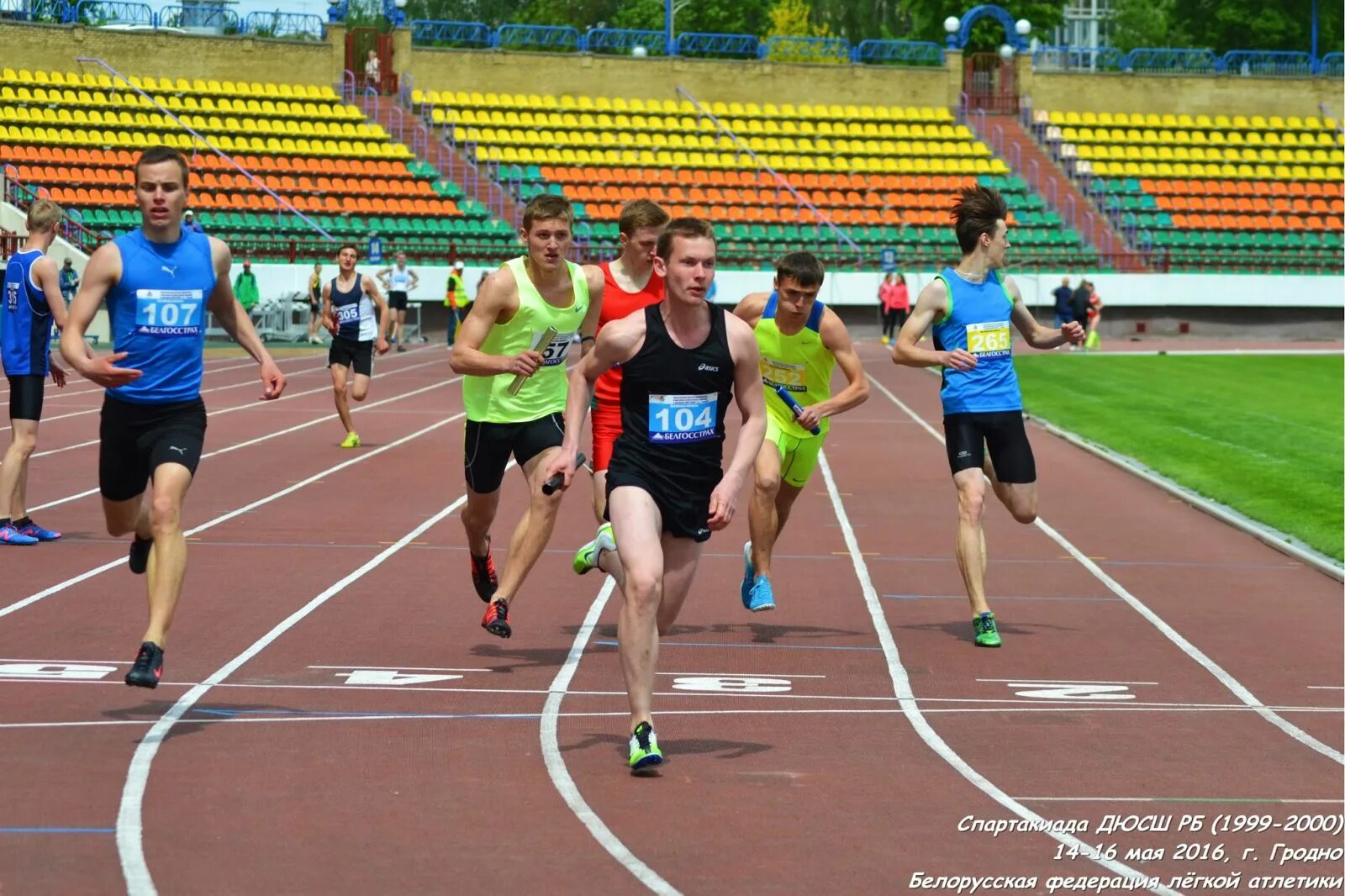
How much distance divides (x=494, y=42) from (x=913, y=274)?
561 inches

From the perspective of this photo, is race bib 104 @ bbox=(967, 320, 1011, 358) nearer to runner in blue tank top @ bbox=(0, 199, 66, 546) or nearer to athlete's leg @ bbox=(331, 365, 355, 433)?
runner in blue tank top @ bbox=(0, 199, 66, 546)

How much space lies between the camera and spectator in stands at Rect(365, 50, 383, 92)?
170ft

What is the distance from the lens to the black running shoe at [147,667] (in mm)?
7191

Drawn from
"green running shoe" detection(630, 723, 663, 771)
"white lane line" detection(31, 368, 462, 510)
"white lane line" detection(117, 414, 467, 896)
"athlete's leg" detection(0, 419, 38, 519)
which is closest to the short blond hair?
"athlete's leg" detection(0, 419, 38, 519)

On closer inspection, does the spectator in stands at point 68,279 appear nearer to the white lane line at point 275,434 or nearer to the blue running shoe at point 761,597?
the white lane line at point 275,434

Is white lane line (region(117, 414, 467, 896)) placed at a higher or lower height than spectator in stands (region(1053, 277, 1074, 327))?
higher

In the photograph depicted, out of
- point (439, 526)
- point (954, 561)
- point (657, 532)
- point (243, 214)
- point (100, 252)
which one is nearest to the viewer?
point (657, 532)

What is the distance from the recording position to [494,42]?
5344 cm

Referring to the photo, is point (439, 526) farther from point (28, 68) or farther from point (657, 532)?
point (28, 68)

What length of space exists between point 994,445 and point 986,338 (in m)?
0.58

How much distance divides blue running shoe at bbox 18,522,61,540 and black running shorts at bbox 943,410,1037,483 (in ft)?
19.7

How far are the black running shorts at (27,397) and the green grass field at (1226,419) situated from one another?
891 centimetres

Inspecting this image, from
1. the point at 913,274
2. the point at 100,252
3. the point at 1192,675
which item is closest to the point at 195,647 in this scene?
the point at 100,252

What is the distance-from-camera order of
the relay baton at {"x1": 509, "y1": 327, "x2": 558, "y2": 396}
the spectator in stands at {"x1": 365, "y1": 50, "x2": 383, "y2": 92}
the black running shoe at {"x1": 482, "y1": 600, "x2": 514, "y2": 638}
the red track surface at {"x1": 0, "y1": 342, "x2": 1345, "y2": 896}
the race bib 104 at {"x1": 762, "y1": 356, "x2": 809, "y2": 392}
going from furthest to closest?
the spectator in stands at {"x1": 365, "y1": 50, "x2": 383, "y2": 92}
the race bib 104 at {"x1": 762, "y1": 356, "x2": 809, "y2": 392}
the relay baton at {"x1": 509, "y1": 327, "x2": 558, "y2": 396}
the black running shoe at {"x1": 482, "y1": 600, "x2": 514, "y2": 638}
the red track surface at {"x1": 0, "y1": 342, "x2": 1345, "y2": 896}
